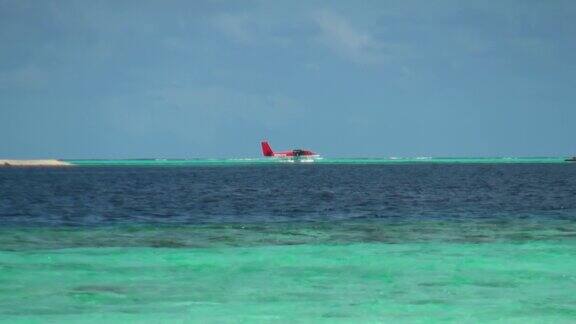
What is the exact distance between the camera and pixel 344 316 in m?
16.6

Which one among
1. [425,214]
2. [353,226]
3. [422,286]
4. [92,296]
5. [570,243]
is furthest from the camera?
[425,214]

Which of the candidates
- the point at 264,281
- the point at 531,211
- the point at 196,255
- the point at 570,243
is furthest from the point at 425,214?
the point at 264,281

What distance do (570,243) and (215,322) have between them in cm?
1679

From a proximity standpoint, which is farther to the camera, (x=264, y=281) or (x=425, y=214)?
(x=425, y=214)

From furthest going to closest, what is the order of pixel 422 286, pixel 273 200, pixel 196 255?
pixel 273 200
pixel 196 255
pixel 422 286

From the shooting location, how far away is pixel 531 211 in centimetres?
4825

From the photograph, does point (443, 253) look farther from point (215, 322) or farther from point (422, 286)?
point (215, 322)

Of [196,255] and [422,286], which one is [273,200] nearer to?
[196,255]

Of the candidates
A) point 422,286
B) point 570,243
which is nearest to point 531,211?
point 570,243

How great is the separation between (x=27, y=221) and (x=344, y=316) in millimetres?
28424

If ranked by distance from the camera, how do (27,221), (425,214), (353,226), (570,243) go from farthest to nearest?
(425,214), (27,221), (353,226), (570,243)

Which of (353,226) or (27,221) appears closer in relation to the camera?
(353,226)

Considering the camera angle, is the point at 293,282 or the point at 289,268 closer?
the point at 293,282

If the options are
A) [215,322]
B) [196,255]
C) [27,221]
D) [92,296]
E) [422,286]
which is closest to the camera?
[215,322]
